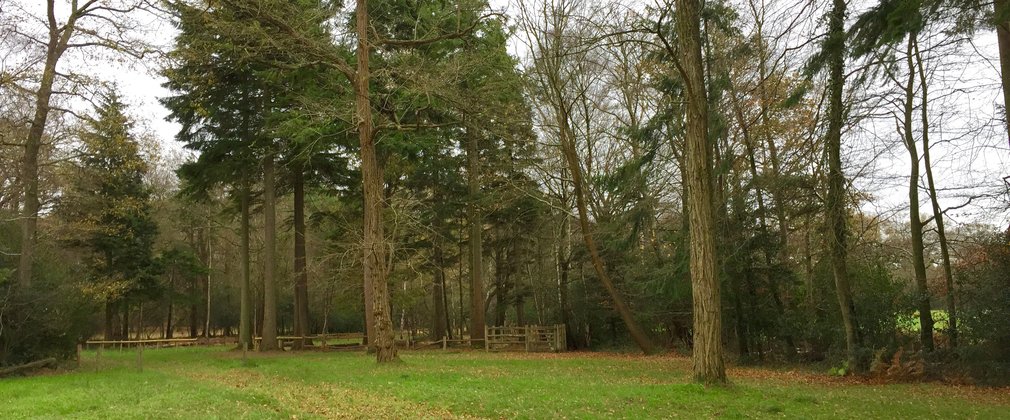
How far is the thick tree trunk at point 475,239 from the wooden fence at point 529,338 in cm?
86

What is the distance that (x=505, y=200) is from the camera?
25.0 m

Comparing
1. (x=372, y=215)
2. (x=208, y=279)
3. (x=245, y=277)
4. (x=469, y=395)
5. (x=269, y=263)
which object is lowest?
(x=469, y=395)

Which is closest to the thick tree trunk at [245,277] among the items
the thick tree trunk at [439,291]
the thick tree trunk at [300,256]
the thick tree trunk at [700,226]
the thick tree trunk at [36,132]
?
the thick tree trunk at [300,256]

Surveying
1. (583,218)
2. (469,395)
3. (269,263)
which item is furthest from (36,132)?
(583,218)

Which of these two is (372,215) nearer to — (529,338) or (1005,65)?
(529,338)

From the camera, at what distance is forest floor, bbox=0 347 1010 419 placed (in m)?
8.91

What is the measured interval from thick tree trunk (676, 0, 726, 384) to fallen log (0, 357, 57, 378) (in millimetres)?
16403

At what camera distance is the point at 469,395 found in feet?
34.1

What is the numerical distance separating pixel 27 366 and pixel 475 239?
1574 centimetres

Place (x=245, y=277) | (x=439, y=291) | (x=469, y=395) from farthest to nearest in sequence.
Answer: (x=439, y=291) < (x=245, y=277) < (x=469, y=395)

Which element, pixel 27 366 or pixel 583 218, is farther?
pixel 583 218

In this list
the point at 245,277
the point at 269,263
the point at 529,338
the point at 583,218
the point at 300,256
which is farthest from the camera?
the point at 300,256

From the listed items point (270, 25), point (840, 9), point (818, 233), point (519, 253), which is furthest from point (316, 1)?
point (519, 253)

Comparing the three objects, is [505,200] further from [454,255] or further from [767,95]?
[767,95]
